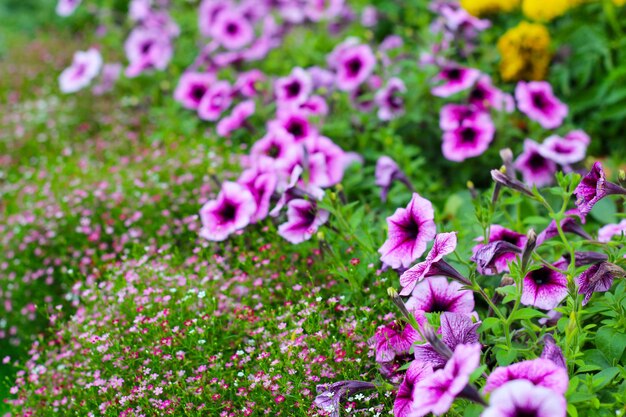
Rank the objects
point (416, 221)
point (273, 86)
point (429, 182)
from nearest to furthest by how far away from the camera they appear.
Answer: point (416, 221) → point (429, 182) → point (273, 86)

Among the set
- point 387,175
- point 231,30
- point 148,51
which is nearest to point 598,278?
point 387,175

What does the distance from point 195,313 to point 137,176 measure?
1348mm

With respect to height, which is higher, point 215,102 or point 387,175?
point 387,175

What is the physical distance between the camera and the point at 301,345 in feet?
7.98

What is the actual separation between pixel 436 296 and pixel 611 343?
56cm

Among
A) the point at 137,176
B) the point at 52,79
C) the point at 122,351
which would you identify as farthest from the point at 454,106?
the point at 52,79

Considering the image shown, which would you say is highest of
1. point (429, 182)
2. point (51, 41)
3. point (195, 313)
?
point (195, 313)

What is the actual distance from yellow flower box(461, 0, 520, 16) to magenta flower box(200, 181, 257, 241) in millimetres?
2160

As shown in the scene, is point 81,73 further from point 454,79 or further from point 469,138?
point 469,138

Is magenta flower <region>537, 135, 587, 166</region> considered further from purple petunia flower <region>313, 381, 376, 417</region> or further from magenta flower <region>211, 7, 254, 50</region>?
magenta flower <region>211, 7, 254, 50</region>

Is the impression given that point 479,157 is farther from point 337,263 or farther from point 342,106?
point 337,263

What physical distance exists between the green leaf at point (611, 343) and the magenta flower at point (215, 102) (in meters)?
2.63

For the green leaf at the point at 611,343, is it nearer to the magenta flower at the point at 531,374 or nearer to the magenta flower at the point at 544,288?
the magenta flower at the point at 544,288

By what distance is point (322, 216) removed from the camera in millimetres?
2775
